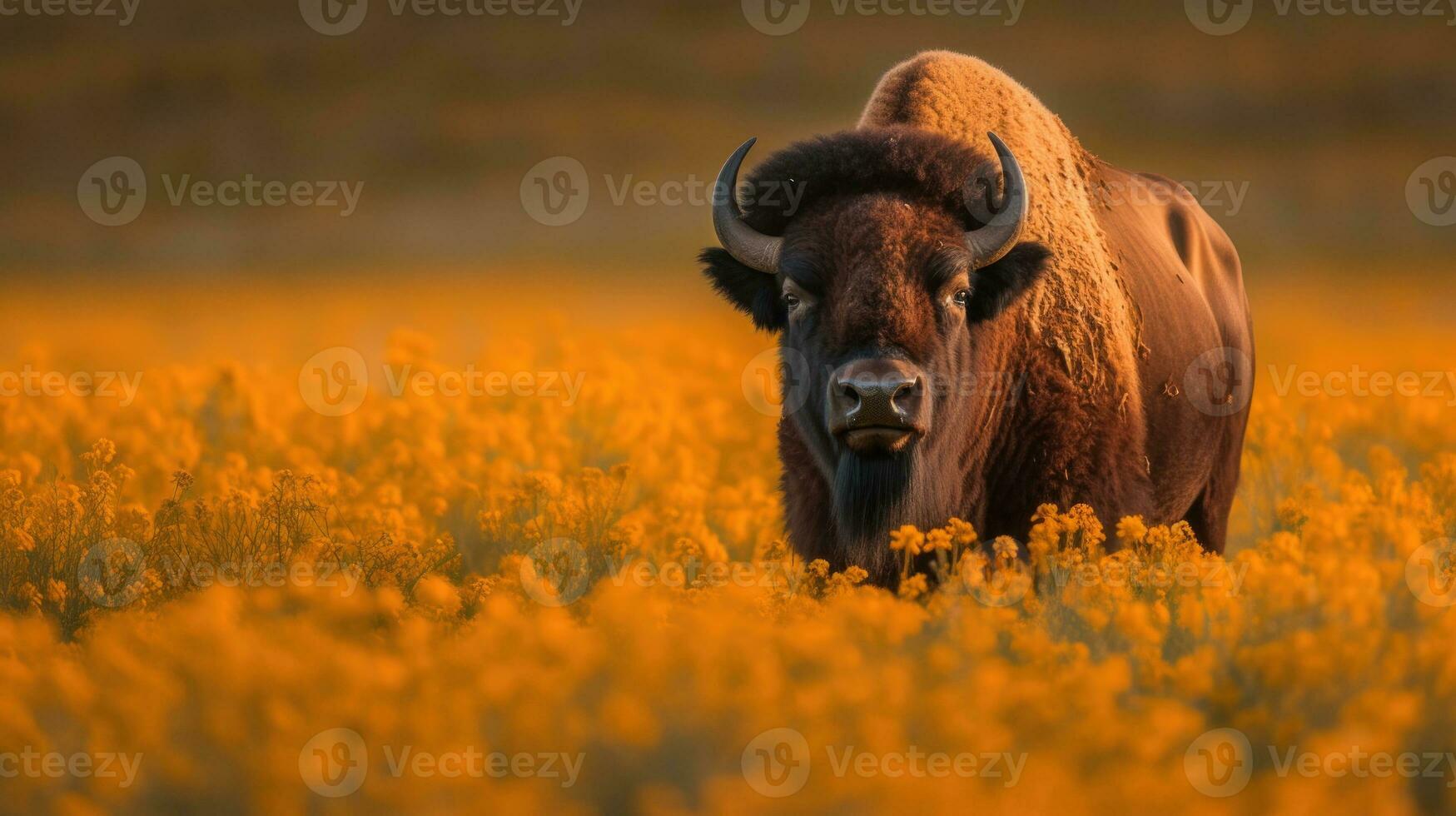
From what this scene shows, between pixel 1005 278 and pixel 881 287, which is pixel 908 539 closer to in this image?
pixel 881 287

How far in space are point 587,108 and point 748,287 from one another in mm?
47797

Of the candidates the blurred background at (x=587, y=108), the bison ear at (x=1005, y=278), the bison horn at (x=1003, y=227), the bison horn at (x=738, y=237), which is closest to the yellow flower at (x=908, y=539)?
the bison ear at (x=1005, y=278)

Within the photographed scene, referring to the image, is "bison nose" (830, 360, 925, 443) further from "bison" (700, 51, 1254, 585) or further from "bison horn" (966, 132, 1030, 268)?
"bison horn" (966, 132, 1030, 268)

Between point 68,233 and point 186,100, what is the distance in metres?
14.9

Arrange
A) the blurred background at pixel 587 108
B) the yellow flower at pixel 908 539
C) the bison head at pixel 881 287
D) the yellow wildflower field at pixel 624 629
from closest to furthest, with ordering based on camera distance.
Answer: the yellow wildflower field at pixel 624 629
the yellow flower at pixel 908 539
the bison head at pixel 881 287
the blurred background at pixel 587 108

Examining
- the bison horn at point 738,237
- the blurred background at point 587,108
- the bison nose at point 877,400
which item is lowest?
the bison nose at point 877,400

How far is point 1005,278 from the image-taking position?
632 centimetres

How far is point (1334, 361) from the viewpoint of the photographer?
15789 millimetres

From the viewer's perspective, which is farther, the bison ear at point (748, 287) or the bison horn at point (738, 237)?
the bison ear at point (748, 287)

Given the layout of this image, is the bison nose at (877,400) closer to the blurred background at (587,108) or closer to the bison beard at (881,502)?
the bison beard at (881,502)

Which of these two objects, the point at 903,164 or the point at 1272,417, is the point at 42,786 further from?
the point at 1272,417

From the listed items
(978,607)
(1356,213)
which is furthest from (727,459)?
(1356,213)

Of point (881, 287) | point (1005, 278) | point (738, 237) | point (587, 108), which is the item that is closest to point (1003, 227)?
point (1005, 278)

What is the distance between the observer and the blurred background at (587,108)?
3962 cm
